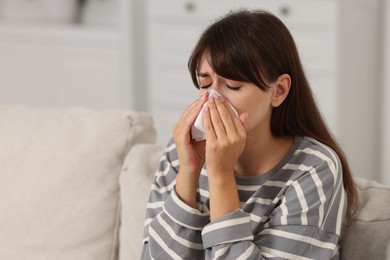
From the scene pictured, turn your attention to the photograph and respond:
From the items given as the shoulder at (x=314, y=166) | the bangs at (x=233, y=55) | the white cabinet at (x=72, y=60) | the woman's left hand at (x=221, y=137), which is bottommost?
the white cabinet at (x=72, y=60)

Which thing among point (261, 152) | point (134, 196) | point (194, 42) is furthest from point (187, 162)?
point (194, 42)

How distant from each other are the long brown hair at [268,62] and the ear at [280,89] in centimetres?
1

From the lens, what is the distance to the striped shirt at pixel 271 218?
149 centimetres

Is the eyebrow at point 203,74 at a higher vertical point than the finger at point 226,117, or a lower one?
higher

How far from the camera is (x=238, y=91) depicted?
1550 millimetres

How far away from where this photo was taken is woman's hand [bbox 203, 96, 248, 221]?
1.52 meters

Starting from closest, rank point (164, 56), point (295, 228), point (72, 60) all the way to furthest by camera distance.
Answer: point (295, 228) → point (164, 56) → point (72, 60)

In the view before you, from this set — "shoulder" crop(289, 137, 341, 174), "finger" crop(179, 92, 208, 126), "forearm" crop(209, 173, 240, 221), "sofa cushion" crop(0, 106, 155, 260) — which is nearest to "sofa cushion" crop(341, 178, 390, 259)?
"shoulder" crop(289, 137, 341, 174)

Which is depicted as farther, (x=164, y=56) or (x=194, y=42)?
(x=164, y=56)

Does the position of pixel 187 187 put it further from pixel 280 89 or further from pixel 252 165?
pixel 280 89

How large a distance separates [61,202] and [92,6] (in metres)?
2.70

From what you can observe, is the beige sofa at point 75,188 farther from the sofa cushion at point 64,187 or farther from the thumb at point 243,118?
the thumb at point 243,118

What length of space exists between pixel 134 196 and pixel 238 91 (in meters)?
0.44

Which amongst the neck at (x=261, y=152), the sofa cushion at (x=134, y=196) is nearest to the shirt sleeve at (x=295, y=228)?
the neck at (x=261, y=152)
